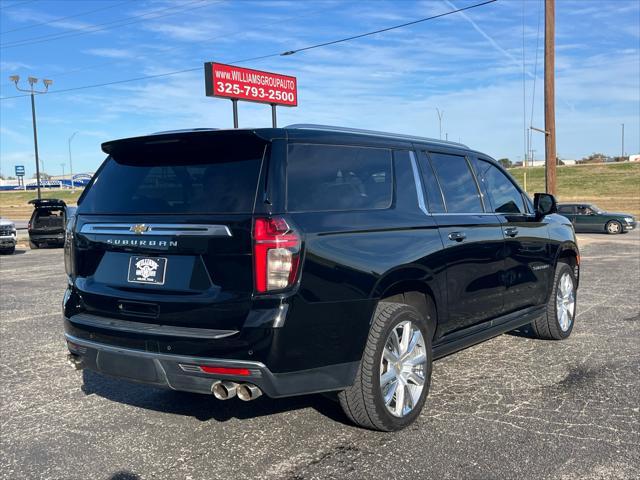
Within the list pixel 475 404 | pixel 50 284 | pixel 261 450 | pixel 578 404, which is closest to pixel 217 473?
pixel 261 450

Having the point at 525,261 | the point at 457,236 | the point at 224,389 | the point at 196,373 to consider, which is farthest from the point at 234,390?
the point at 525,261

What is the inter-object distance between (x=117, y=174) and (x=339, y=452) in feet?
7.28

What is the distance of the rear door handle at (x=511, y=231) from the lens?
17.2 feet

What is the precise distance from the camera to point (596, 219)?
1000 inches

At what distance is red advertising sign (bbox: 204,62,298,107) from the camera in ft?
80.6

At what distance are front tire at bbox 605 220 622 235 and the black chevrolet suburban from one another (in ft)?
75.0

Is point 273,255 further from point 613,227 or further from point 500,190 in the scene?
point 613,227

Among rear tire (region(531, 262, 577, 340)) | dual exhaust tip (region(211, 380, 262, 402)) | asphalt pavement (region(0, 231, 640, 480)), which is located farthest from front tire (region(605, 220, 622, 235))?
dual exhaust tip (region(211, 380, 262, 402))

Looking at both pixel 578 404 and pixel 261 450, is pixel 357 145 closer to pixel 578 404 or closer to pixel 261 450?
pixel 261 450

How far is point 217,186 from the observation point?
11.5 feet

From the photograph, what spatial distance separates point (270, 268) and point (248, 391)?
689mm

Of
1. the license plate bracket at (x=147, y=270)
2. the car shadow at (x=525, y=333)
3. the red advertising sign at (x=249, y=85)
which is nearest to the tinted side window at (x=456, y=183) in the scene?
the car shadow at (x=525, y=333)

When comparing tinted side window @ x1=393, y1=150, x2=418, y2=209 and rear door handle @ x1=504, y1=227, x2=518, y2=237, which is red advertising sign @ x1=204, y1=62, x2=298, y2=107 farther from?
tinted side window @ x1=393, y1=150, x2=418, y2=209

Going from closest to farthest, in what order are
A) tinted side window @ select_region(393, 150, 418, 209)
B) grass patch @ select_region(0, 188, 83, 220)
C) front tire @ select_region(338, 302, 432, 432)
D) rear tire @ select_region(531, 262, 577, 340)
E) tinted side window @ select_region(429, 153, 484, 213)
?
front tire @ select_region(338, 302, 432, 432) → tinted side window @ select_region(393, 150, 418, 209) → tinted side window @ select_region(429, 153, 484, 213) → rear tire @ select_region(531, 262, 577, 340) → grass patch @ select_region(0, 188, 83, 220)
